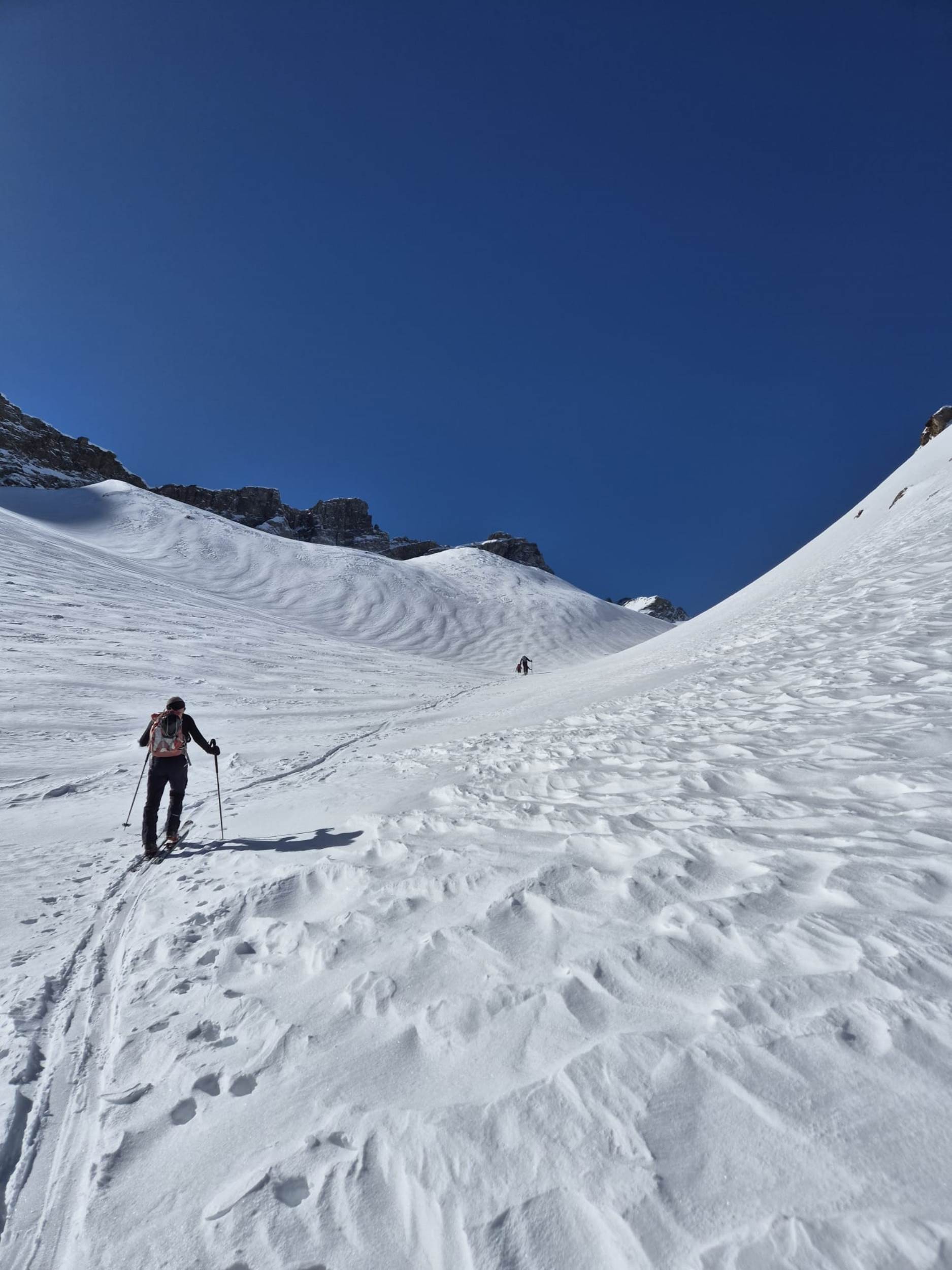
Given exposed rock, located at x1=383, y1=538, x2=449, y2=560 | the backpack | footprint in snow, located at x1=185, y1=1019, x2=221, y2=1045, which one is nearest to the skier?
the backpack

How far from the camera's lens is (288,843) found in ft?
19.5

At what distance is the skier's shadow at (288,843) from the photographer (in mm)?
5699

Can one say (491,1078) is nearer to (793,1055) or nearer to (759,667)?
(793,1055)

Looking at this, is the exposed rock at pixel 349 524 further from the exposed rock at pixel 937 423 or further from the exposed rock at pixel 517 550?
the exposed rock at pixel 937 423

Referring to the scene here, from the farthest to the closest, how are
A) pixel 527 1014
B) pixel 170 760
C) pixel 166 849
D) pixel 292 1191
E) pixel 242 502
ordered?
pixel 242 502 < pixel 170 760 < pixel 166 849 < pixel 527 1014 < pixel 292 1191

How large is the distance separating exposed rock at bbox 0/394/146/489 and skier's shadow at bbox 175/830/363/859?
91.3 m

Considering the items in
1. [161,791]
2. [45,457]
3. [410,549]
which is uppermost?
[410,549]

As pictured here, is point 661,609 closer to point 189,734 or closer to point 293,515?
point 293,515

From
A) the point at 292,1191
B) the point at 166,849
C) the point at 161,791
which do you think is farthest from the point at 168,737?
the point at 292,1191

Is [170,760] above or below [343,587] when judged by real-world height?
below

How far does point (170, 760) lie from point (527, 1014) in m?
5.43

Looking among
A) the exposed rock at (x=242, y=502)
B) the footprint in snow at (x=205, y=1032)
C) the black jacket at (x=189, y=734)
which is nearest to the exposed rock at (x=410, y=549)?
the exposed rock at (x=242, y=502)

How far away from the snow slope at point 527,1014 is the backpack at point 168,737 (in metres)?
1.06

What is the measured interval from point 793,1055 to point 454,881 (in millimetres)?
2532
